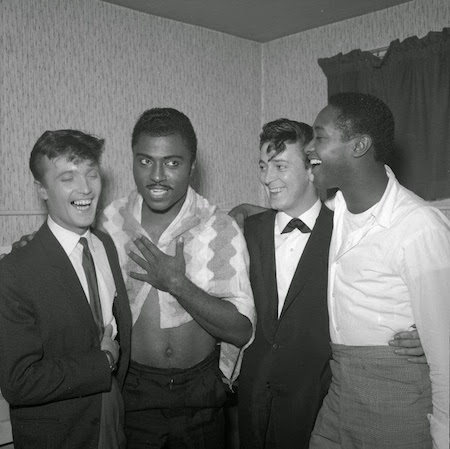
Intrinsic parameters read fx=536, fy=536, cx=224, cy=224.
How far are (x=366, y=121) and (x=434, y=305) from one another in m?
0.78

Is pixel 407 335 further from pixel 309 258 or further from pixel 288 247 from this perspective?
pixel 288 247

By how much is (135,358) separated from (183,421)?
336 mm

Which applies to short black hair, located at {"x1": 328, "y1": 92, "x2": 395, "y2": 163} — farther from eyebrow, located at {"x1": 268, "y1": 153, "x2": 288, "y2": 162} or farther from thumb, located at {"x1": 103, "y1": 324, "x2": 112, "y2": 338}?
thumb, located at {"x1": 103, "y1": 324, "x2": 112, "y2": 338}

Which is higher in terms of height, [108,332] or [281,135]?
[281,135]

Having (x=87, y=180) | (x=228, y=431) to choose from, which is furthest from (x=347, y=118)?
(x=228, y=431)

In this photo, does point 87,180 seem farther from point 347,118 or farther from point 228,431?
point 228,431

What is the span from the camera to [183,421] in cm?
229

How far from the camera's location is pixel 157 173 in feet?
7.41

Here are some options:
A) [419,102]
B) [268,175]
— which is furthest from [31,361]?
[419,102]

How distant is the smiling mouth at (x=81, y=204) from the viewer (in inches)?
81.9

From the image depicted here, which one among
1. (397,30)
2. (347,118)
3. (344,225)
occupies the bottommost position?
(344,225)

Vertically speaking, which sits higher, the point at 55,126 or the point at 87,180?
the point at 55,126

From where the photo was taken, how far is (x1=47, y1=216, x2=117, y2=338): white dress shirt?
Answer: 6.68 ft

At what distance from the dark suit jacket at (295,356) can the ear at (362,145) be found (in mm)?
480
